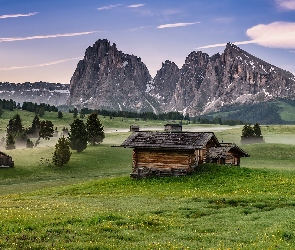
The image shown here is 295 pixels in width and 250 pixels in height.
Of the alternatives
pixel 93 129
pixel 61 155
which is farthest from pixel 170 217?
pixel 93 129

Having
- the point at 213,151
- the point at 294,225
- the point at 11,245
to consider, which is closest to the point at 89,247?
the point at 11,245

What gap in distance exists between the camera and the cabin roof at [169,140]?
46.2 m

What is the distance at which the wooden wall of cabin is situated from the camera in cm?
4631

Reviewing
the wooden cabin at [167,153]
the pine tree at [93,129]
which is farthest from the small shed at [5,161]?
the wooden cabin at [167,153]

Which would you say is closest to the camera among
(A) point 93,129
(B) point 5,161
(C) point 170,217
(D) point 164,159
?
(C) point 170,217

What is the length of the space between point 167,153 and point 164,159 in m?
0.85

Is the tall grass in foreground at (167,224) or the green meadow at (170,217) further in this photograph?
the green meadow at (170,217)

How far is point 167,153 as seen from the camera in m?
47.7

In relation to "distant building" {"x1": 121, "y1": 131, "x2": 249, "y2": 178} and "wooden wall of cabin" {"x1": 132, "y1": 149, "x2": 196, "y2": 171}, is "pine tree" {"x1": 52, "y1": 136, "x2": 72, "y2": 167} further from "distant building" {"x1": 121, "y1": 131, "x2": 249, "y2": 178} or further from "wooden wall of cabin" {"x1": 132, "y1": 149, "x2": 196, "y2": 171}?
"wooden wall of cabin" {"x1": 132, "y1": 149, "x2": 196, "y2": 171}

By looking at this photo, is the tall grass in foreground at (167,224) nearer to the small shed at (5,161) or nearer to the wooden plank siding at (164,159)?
the wooden plank siding at (164,159)

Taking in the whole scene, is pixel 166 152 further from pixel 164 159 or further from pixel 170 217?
pixel 170 217

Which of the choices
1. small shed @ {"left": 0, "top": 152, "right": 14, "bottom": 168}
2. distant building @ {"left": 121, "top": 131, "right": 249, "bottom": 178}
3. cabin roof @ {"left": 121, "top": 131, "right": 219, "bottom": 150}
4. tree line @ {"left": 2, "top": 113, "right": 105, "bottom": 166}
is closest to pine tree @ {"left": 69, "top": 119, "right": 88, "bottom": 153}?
tree line @ {"left": 2, "top": 113, "right": 105, "bottom": 166}

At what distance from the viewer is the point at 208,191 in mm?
34562

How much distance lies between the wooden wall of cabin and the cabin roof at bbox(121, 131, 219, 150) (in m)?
1.06
